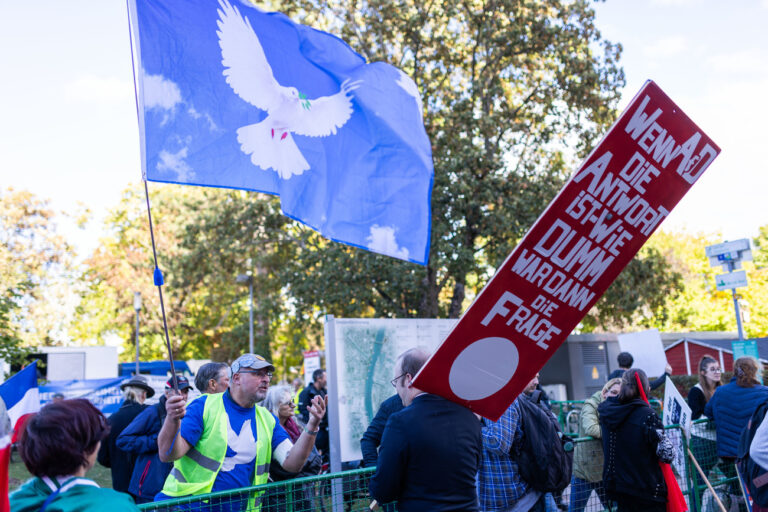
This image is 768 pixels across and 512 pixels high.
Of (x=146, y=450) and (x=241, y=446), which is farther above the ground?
(x=241, y=446)

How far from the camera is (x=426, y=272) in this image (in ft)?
68.1

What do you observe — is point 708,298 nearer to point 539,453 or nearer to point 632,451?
point 632,451

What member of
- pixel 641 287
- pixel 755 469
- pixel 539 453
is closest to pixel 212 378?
pixel 539 453

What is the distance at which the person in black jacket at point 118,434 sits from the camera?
5.97m

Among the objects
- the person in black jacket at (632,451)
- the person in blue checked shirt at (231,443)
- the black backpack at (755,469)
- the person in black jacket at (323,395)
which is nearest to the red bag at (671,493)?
the person in black jacket at (632,451)

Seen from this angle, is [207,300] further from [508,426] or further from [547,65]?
[508,426]

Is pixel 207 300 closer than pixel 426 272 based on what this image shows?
No

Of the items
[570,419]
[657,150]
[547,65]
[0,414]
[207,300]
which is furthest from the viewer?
[207,300]

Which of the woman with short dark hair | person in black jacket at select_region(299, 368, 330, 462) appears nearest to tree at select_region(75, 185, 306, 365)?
person in black jacket at select_region(299, 368, 330, 462)

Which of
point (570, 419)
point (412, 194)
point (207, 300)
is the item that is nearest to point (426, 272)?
point (570, 419)

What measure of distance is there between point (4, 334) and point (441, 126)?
1282 cm

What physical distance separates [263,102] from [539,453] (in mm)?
3478

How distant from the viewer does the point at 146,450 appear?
5.52 m

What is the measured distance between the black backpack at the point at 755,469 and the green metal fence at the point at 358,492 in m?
1.27
